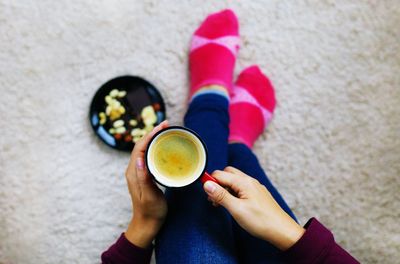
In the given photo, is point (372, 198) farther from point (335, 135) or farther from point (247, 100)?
point (247, 100)

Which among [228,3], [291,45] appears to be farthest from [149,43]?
[291,45]

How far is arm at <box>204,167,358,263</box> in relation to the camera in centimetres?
68

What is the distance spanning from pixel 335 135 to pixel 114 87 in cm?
60

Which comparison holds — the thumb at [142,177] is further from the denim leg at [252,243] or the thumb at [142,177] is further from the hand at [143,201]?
the denim leg at [252,243]

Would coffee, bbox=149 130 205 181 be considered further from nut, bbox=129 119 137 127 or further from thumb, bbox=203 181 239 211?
nut, bbox=129 119 137 127

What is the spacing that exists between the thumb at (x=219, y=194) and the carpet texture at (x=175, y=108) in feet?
1.35

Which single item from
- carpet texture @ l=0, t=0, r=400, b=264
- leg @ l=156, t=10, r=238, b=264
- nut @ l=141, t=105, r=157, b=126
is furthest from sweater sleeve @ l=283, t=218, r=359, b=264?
nut @ l=141, t=105, r=157, b=126

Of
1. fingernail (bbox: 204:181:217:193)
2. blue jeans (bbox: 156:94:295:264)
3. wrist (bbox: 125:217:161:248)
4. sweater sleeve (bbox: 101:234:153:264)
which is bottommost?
sweater sleeve (bbox: 101:234:153:264)

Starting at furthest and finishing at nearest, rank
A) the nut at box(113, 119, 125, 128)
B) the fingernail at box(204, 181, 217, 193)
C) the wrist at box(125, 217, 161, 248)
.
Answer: the nut at box(113, 119, 125, 128), the wrist at box(125, 217, 161, 248), the fingernail at box(204, 181, 217, 193)

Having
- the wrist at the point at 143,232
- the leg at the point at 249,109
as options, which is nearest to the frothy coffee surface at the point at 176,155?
the wrist at the point at 143,232

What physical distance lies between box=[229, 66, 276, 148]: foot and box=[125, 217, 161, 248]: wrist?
1.20 feet

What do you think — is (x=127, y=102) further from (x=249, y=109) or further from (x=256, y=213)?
(x=256, y=213)

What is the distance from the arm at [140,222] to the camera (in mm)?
736

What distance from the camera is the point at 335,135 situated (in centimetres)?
107
